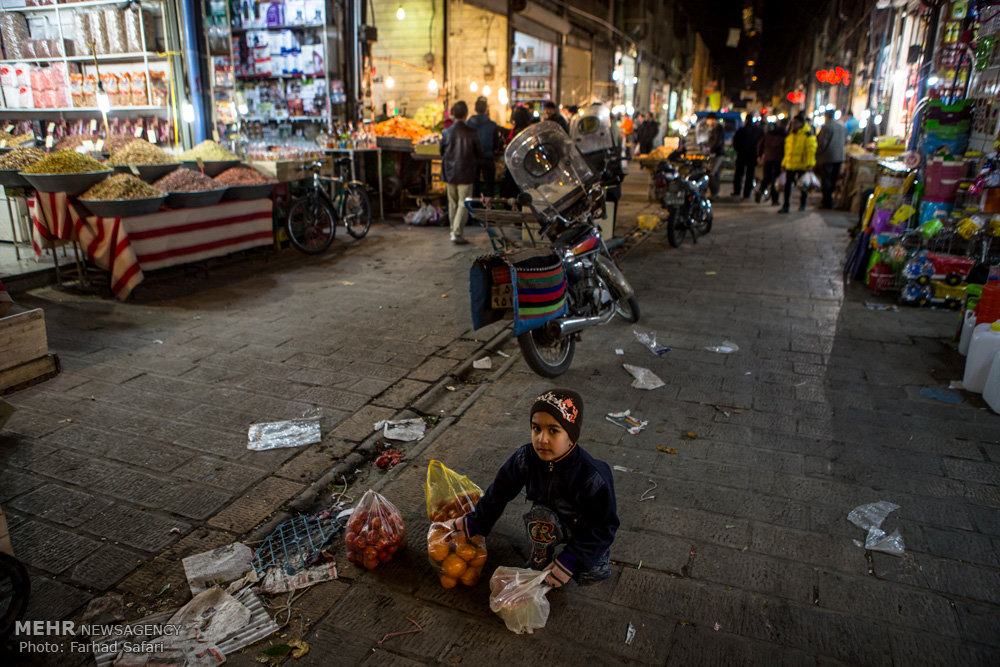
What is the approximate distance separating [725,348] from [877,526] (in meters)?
2.68

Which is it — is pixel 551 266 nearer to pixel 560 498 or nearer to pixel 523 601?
pixel 560 498

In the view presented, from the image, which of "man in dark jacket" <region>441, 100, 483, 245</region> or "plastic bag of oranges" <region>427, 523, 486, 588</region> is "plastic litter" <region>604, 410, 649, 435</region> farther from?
"man in dark jacket" <region>441, 100, 483, 245</region>

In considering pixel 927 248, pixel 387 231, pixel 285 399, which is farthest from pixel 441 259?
pixel 927 248

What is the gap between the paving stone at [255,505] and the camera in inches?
128

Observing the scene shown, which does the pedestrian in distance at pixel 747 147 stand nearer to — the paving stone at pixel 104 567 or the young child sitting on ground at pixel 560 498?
the young child sitting on ground at pixel 560 498

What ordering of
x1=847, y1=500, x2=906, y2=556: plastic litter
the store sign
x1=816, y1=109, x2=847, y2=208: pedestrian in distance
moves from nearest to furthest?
x1=847, y1=500, x2=906, y2=556: plastic litter
x1=816, y1=109, x2=847, y2=208: pedestrian in distance
the store sign

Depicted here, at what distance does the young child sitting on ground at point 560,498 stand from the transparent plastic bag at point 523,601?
0.07 m

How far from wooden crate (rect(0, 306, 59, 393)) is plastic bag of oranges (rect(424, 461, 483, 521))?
308 cm

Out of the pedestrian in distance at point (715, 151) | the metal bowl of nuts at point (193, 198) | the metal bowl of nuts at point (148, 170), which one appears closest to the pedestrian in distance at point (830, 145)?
the pedestrian in distance at point (715, 151)

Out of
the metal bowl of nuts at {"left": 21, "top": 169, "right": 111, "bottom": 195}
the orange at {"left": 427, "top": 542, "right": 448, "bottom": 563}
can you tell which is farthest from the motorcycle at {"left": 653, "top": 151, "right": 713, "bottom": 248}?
the orange at {"left": 427, "top": 542, "right": 448, "bottom": 563}

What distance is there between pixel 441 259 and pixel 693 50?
157ft

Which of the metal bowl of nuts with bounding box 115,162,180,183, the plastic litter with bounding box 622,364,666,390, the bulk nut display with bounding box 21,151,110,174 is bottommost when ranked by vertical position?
the plastic litter with bounding box 622,364,666,390

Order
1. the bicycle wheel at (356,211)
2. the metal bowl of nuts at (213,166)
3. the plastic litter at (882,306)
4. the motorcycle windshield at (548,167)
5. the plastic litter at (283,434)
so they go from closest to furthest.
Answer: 1. the plastic litter at (283,434)
2. the motorcycle windshield at (548,167)
3. the plastic litter at (882,306)
4. the metal bowl of nuts at (213,166)
5. the bicycle wheel at (356,211)

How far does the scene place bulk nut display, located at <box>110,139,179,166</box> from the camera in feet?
26.3
